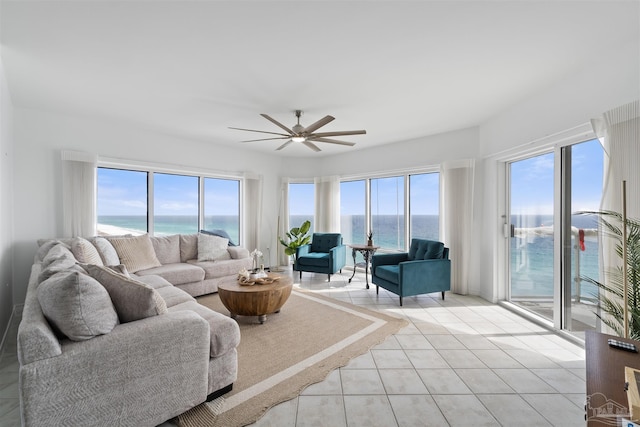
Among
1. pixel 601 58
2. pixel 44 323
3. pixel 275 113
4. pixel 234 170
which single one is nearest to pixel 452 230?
pixel 601 58

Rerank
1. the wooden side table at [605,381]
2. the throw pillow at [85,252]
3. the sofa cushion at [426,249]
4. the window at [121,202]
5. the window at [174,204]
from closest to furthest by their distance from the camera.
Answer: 1. the wooden side table at [605,381]
2. the throw pillow at [85,252]
3. the sofa cushion at [426,249]
4. the window at [121,202]
5. the window at [174,204]

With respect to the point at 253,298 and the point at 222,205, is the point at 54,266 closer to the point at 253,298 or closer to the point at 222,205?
the point at 253,298

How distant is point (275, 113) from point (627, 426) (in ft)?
12.7

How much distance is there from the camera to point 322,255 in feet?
17.5

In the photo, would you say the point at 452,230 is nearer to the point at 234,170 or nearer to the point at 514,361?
the point at 514,361

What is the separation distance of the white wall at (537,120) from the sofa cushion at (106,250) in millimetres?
5298

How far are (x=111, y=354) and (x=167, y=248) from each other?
3.27 meters

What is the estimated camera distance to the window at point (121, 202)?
4.41m

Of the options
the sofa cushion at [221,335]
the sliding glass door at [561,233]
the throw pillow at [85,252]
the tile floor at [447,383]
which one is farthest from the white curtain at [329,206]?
the sofa cushion at [221,335]

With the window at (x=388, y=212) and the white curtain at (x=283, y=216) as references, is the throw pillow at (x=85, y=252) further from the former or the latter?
the window at (x=388, y=212)

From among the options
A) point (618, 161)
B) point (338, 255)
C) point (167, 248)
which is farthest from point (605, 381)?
point (167, 248)

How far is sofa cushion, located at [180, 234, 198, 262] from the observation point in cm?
461

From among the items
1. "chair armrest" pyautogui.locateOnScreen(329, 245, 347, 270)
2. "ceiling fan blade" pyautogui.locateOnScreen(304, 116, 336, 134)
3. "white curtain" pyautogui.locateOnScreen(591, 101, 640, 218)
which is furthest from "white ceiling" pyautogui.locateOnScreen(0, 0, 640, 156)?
"chair armrest" pyautogui.locateOnScreen(329, 245, 347, 270)

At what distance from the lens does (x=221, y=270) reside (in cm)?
443
